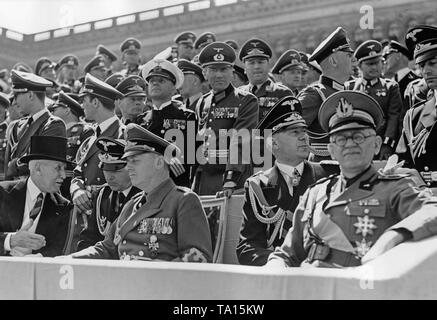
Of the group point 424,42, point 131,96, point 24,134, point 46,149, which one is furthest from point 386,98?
point 24,134

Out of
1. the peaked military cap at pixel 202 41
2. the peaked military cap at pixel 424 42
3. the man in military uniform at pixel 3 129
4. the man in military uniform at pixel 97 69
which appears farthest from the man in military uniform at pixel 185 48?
the peaked military cap at pixel 424 42

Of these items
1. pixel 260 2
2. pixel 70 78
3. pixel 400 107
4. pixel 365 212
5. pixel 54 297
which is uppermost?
pixel 260 2

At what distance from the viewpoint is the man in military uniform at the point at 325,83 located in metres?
6.11

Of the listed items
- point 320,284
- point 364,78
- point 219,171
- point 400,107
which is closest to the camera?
point 320,284

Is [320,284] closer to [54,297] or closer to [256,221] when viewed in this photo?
[54,297]

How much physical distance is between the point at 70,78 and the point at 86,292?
36.3ft

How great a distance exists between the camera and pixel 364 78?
7.35 metres

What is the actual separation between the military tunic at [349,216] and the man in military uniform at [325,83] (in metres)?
2.36

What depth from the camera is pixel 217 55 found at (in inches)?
274

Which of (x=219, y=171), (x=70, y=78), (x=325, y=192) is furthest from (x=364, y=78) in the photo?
(x=70, y=78)

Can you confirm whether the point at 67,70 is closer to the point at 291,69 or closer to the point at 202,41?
the point at 202,41

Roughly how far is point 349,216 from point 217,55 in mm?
3683

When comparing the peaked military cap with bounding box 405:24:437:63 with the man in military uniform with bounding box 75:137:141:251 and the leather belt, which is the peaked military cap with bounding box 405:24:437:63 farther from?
the man in military uniform with bounding box 75:137:141:251

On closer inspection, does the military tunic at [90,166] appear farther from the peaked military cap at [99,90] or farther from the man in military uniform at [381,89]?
the man in military uniform at [381,89]
